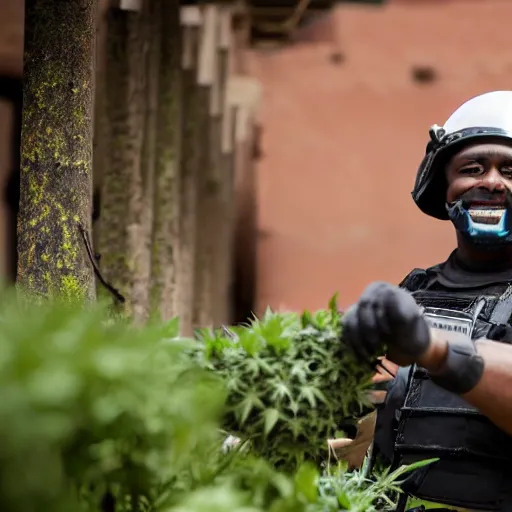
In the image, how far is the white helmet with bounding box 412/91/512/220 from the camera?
2.28 metres

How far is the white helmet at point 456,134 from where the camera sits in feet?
7.48

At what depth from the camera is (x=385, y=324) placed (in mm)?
1604

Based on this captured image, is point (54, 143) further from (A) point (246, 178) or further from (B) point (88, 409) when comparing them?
(A) point (246, 178)

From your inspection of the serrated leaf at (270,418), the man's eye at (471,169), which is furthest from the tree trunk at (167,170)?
the serrated leaf at (270,418)

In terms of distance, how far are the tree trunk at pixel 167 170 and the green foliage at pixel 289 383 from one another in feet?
7.37

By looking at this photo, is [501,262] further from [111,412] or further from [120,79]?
[120,79]

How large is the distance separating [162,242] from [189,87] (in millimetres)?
1226

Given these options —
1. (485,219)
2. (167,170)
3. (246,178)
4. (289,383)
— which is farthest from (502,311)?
(246,178)

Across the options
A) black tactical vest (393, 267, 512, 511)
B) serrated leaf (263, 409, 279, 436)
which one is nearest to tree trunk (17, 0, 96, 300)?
serrated leaf (263, 409, 279, 436)

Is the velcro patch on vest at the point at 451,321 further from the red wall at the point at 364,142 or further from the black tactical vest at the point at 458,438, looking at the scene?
the red wall at the point at 364,142

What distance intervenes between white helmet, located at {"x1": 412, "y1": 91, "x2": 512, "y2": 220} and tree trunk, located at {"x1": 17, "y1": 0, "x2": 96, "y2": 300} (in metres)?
0.87

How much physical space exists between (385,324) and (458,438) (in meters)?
0.56

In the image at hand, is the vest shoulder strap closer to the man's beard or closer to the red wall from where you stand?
the man's beard

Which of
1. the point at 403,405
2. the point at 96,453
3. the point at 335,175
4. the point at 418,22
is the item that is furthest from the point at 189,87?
the point at 96,453
